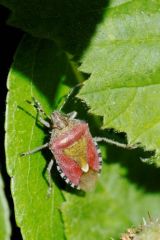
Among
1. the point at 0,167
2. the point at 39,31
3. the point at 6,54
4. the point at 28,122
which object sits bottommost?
the point at 0,167

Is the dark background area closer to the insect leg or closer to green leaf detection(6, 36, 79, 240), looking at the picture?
green leaf detection(6, 36, 79, 240)

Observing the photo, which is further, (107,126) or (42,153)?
(42,153)

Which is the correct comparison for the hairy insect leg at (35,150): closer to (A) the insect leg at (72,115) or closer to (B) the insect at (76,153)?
(B) the insect at (76,153)

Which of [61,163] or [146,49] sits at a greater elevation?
[146,49]

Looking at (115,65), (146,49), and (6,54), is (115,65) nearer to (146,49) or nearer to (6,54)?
(146,49)

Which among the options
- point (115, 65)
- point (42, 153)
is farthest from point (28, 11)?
point (42, 153)

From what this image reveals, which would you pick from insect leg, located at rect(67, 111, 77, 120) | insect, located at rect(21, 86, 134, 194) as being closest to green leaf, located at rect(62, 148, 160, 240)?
insect, located at rect(21, 86, 134, 194)

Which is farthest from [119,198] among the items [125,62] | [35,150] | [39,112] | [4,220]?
[125,62]
